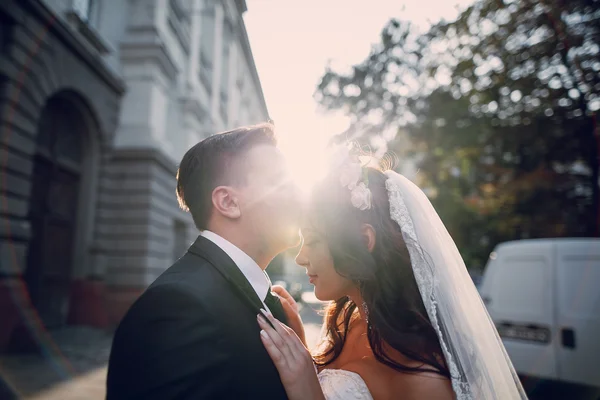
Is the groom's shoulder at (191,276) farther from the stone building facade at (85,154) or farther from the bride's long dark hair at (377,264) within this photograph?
the stone building facade at (85,154)

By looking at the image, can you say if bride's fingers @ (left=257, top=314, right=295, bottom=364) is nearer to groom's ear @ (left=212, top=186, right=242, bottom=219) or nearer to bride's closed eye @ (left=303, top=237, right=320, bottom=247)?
groom's ear @ (left=212, top=186, right=242, bottom=219)

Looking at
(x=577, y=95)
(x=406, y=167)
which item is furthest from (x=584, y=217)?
(x=406, y=167)

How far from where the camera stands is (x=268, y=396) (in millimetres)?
1562

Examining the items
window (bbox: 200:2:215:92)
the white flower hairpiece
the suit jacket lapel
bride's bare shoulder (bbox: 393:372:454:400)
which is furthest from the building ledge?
bride's bare shoulder (bbox: 393:372:454:400)

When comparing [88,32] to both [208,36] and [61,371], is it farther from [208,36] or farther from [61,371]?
[208,36]

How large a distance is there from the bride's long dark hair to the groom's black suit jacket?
77 centimetres

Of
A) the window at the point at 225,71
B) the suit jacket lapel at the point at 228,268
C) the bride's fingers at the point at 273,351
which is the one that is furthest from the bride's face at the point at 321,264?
the window at the point at 225,71

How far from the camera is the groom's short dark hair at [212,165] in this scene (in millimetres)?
1979

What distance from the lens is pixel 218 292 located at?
163cm

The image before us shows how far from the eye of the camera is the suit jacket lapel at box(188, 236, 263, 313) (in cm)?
170

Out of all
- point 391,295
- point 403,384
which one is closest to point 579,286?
point 391,295

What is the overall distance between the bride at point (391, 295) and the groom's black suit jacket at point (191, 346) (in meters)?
0.64

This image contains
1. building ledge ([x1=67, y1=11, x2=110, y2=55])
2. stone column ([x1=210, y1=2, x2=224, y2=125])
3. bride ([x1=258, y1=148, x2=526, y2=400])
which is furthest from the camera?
stone column ([x1=210, y1=2, x2=224, y2=125])

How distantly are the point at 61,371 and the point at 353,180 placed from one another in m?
6.08
